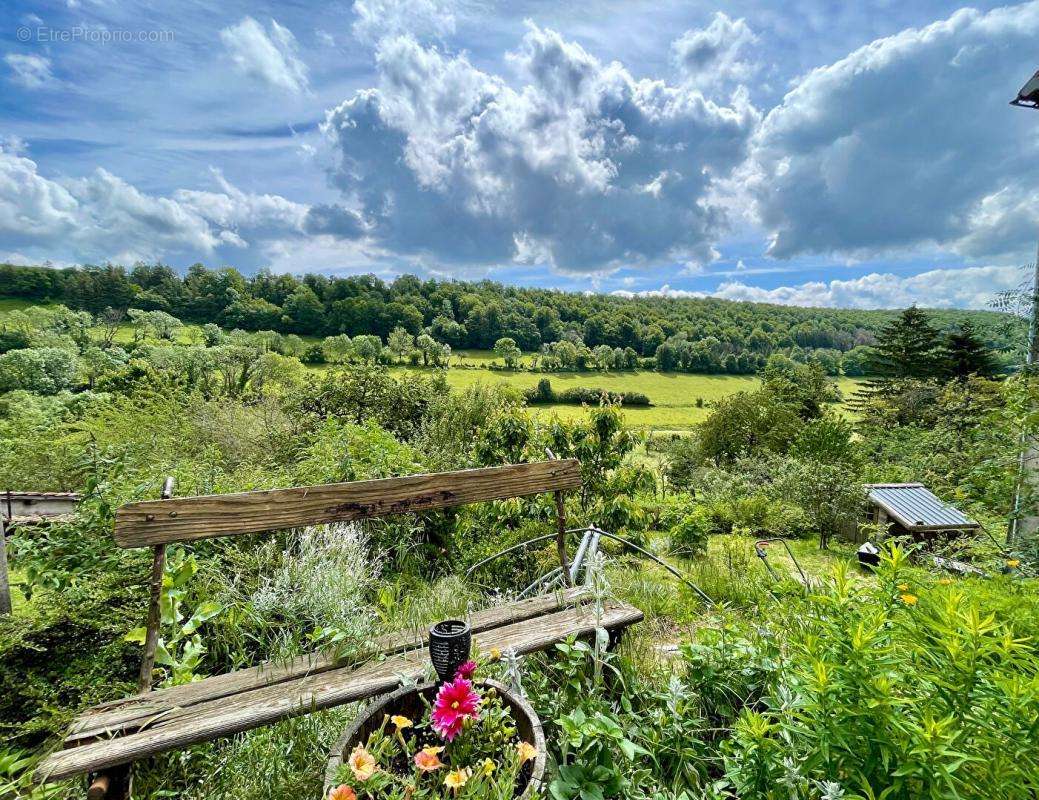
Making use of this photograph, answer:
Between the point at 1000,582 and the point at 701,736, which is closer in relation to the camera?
the point at 701,736

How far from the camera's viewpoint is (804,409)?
29484 mm

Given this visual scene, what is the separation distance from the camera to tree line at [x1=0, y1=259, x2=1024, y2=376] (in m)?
38.7

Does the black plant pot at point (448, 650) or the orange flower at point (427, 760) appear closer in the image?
the orange flower at point (427, 760)

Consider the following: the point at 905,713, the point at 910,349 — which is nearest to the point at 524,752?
the point at 905,713

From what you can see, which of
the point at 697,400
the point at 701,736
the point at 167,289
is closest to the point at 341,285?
the point at 167,289

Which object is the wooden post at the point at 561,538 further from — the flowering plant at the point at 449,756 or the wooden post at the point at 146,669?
the wooden post at the point at 146,669

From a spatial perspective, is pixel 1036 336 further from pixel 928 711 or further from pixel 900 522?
pixel 928 711

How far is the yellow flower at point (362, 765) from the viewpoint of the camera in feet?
3.79

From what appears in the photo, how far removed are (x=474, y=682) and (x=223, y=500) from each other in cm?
134

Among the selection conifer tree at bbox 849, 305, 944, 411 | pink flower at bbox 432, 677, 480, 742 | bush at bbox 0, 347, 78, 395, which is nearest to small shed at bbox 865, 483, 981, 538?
pink flower at bbox 432, 677, 480, 742

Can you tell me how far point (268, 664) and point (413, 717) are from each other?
35.4 inches

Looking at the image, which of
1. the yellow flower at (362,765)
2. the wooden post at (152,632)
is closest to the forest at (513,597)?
the yellow flower at (362,765)

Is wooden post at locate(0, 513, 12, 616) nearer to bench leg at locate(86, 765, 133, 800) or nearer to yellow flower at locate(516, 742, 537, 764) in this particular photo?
bench leg at locate(86, 765, 133, 800)

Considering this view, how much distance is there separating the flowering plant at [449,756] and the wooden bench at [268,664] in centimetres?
23
